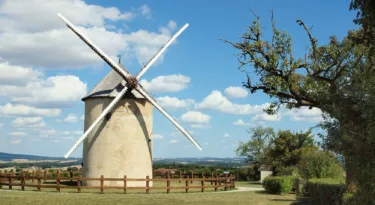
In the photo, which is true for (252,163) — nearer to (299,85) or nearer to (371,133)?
(299,85)

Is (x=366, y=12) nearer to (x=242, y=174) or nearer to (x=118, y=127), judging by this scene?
(x=118, y=127)

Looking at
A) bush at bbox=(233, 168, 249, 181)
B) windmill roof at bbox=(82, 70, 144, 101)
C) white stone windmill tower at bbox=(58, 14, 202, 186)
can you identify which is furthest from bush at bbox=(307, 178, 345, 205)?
bush at bbox=(233, 168, 249, 181)

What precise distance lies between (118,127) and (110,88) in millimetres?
2998

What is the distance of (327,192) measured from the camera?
17188 millimetres

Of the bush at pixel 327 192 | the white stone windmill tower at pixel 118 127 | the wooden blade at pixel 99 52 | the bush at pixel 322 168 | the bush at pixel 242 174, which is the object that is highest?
the wooden blade at pixel 99 52

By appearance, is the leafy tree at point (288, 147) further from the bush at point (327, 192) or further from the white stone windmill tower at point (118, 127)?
the bush at point (327, 192)

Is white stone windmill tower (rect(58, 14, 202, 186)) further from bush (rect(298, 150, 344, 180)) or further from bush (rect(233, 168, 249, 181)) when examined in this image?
bush (rect(233, 168, 249, 181))

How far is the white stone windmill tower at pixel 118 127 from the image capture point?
2862 cm

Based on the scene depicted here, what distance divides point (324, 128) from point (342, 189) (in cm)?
569

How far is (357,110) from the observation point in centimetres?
1060

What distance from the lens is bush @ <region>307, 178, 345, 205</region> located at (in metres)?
16.1

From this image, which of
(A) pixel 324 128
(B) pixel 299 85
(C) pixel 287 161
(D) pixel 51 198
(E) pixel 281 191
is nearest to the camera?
(A) pixel 324 128

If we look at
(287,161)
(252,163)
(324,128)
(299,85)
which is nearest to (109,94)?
(299,85)

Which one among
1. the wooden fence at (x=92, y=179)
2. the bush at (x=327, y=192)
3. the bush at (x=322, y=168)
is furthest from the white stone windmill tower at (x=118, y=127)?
the bush at (x=327, y=192)
